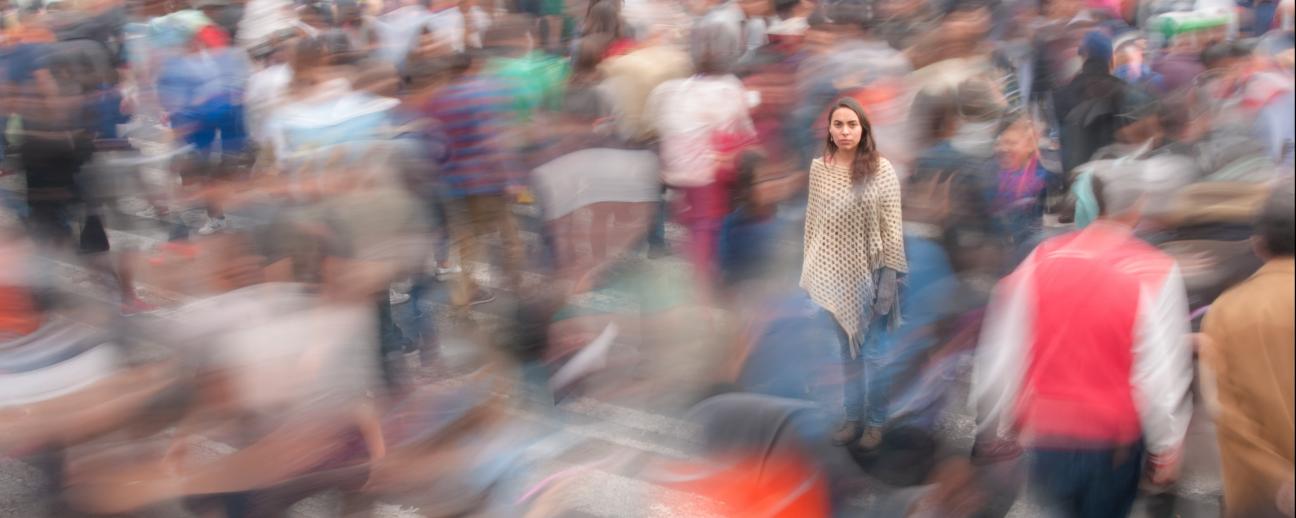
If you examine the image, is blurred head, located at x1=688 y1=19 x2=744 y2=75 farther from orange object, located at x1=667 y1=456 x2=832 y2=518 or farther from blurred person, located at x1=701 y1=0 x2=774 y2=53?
orange object, located at x1=667 y1=456 x2=832 y2=518

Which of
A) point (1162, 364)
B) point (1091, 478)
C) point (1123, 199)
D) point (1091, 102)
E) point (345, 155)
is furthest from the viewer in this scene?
point (1091, 102)

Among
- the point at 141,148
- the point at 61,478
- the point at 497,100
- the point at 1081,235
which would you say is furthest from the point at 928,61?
the point at 141,148

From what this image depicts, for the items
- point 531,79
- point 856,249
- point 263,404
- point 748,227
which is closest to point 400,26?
point 531,79

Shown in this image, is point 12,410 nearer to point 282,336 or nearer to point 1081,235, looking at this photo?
point 282,336

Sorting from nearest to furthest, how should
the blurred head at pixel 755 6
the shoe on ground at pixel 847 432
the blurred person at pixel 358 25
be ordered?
1. the shoe on ground at pixel 847 432
2. the blurred head at pixel 755 6
3. the blurred person at pixel 358 25

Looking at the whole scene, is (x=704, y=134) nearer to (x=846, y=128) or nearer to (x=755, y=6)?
(x=846, y=128)

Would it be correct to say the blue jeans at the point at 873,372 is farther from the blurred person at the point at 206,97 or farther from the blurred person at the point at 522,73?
the blurred person at the point at 206,97

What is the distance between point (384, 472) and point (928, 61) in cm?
398

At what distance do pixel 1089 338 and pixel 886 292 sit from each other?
5.64 feet

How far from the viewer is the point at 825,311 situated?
5.89 meters

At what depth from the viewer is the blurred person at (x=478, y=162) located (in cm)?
736

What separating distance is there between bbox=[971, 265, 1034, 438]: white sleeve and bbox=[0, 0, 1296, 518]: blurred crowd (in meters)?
0.02

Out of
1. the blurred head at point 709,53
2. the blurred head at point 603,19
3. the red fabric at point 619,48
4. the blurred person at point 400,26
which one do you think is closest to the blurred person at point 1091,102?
the blurred head at point 709,53

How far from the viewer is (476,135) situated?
740cm
